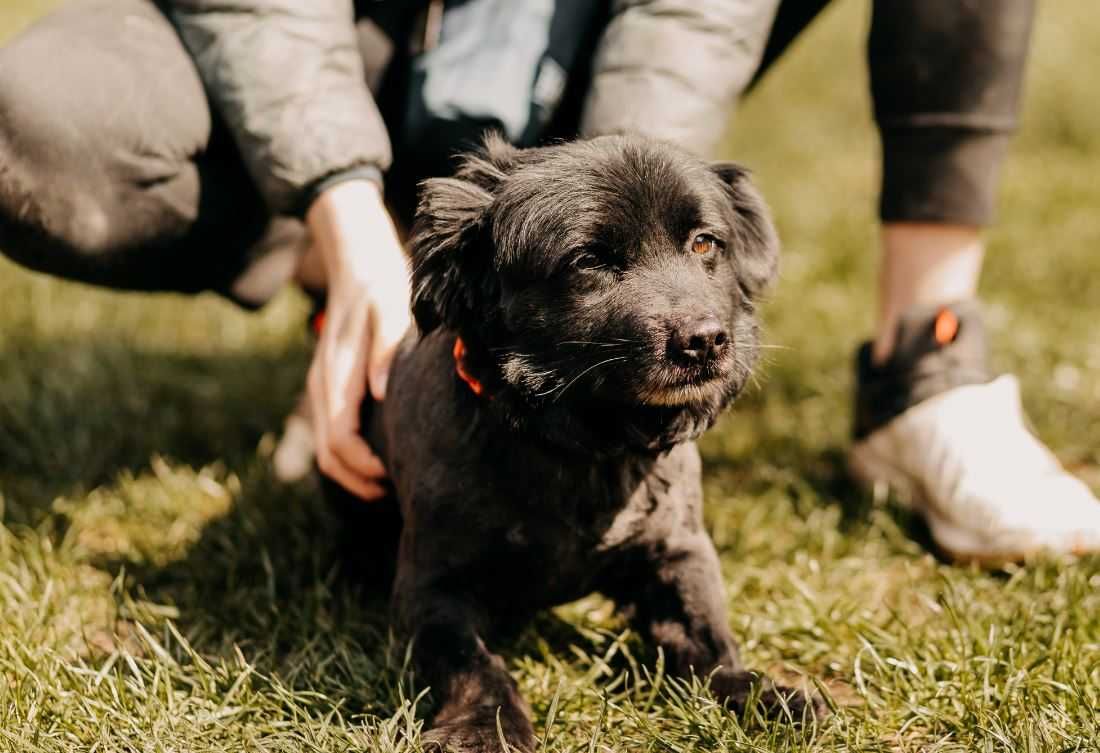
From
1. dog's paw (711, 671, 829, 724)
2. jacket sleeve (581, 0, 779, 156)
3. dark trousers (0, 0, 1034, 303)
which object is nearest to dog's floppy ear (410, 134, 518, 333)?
jacket sleeve (581, 0, 779, 156)

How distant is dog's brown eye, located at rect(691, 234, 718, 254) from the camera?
2.12 m

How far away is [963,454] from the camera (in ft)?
9.39

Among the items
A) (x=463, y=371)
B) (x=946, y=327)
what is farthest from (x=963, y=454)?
(x=463, y=371)

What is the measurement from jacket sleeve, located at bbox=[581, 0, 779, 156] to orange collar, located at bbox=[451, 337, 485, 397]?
758mm

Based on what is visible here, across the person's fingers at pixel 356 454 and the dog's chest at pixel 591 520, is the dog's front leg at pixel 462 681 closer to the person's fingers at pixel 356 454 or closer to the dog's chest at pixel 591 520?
the dog's chest at pixel 591 520

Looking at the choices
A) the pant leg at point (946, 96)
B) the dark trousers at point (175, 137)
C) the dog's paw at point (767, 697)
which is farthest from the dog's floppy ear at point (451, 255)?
the pant leg at point (946, 96)

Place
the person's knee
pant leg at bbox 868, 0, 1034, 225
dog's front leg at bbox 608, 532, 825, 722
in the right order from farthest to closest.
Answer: pant leg at bbox 868, 0, 1034, 225
the person's knee
dog's front leg at bbox 608, 532, 825, 722

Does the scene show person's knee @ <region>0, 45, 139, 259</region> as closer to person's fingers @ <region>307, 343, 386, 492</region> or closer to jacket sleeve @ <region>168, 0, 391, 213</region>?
jacket sleeve @ <region>168, 0, 391, 213</region>

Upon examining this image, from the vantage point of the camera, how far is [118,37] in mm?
2742

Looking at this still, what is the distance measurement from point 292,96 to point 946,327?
5.71 ft

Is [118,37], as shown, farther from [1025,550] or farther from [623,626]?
[1025,550]

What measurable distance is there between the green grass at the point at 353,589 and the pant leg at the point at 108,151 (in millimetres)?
687

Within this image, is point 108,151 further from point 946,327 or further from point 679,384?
point 946,327

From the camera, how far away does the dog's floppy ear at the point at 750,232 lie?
226 cm
